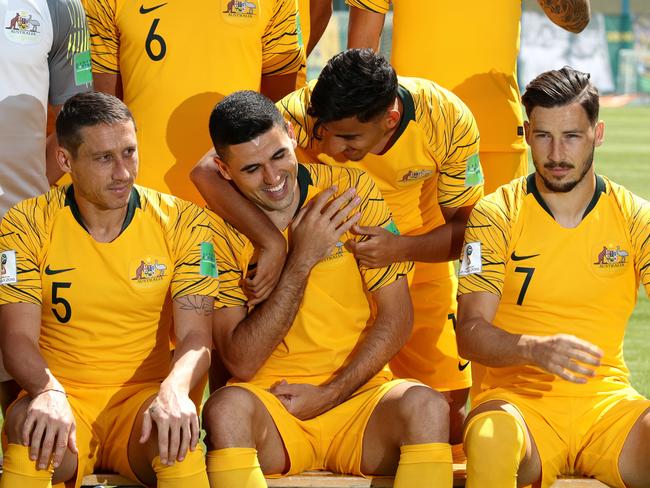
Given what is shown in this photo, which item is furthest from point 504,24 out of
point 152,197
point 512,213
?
point 152,197

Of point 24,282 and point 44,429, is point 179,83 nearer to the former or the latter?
point 24,282

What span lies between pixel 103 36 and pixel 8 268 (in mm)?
1416

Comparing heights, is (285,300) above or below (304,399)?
above

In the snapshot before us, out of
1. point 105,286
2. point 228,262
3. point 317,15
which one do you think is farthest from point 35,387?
point 317,15

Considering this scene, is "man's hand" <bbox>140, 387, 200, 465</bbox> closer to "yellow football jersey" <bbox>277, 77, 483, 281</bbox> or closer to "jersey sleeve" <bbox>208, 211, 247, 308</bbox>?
"jersey sleeve" <bbox>208, 211, 247, 308</bbox>

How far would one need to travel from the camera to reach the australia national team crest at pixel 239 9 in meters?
5.10

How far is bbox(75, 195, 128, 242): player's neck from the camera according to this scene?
430cm

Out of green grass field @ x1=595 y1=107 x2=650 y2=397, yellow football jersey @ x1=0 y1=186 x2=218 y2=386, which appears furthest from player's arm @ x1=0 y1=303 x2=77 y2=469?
green grass field @ x1=595 y1=107 x2=650 y2=397

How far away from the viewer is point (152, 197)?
14.4ft

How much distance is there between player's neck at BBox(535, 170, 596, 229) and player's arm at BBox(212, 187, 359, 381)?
0.74 meters

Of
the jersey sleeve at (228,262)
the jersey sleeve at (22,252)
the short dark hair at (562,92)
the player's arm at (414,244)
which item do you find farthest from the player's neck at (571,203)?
the jersey sleeve at (22,252)

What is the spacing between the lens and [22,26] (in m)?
4.76

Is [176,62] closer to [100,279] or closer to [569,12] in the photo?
[100,279]

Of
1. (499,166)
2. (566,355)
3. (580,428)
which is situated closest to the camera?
(566,355)
